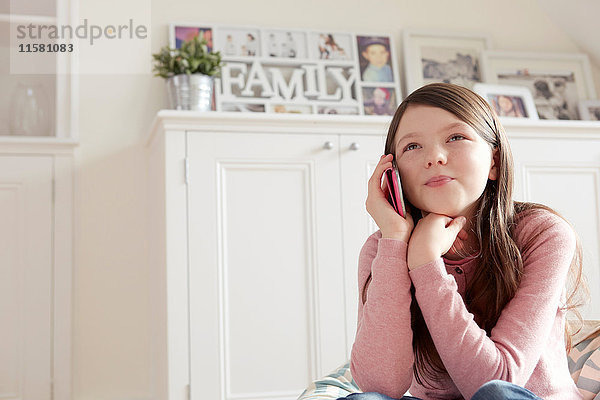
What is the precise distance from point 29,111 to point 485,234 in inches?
69.3

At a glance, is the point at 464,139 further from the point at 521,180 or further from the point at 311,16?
the point at 311,16

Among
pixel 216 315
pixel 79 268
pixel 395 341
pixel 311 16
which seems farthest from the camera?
pixel 311 16

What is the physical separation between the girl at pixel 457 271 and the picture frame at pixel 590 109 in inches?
64.8

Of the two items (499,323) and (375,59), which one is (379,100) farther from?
(499,323)

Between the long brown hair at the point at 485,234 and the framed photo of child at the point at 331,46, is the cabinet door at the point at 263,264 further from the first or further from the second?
the long brown hair at the point at 485,234

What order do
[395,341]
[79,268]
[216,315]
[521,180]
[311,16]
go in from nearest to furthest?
[395,341]
[216,315]
[521,180]
[79,268]
[311,16]

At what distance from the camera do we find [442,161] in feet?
3.15

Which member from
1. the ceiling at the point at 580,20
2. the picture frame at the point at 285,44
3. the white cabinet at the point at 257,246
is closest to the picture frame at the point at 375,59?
the picture frame at the point at 285,44

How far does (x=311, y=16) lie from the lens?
2.46 m

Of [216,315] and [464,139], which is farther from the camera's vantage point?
[216,315]

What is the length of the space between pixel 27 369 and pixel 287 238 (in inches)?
39.0

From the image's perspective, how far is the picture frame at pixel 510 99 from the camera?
2.39m

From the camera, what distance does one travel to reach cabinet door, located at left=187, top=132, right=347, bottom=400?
1793mm

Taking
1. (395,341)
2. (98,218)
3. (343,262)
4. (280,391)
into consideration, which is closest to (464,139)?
(395,341)
